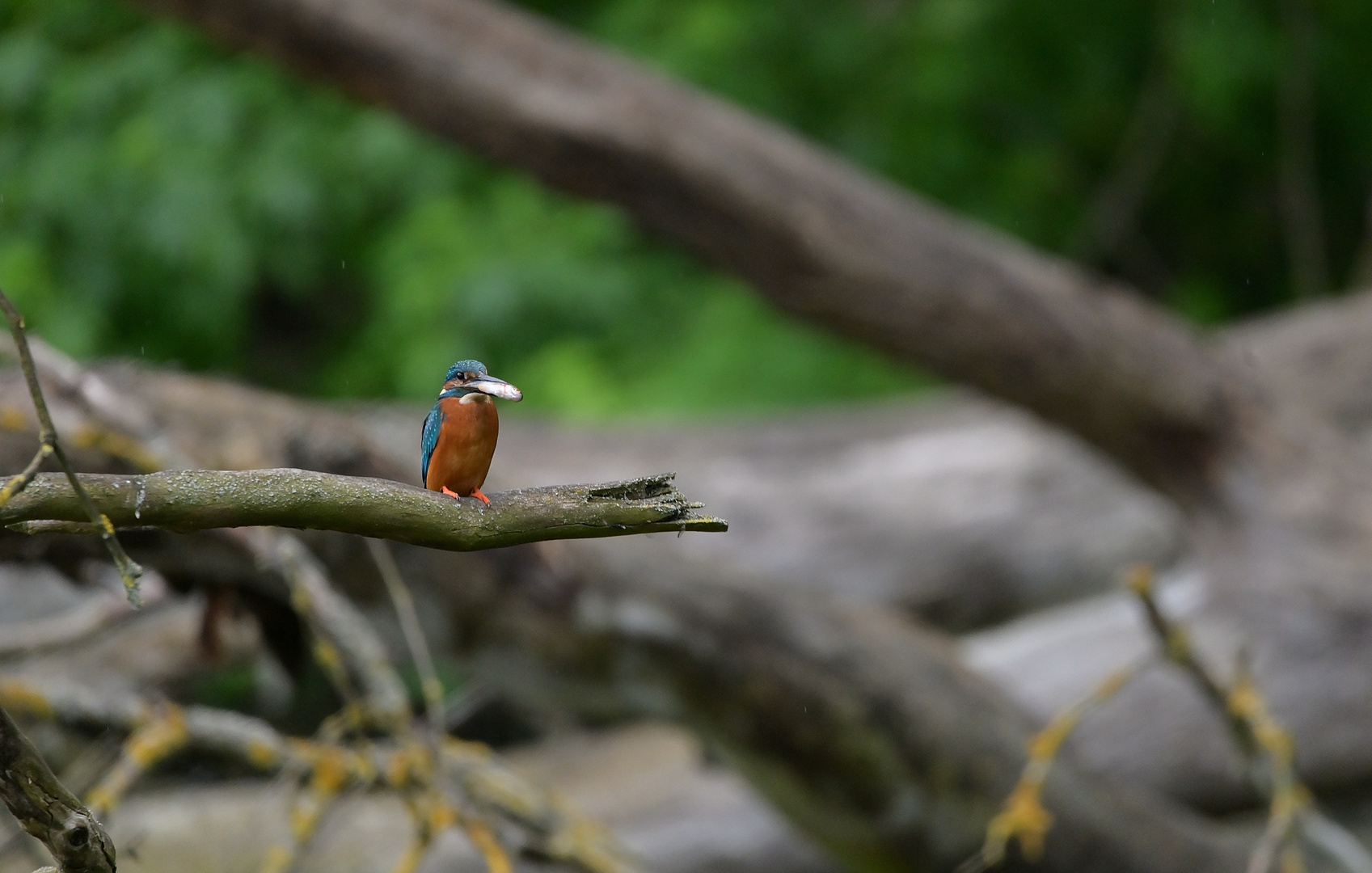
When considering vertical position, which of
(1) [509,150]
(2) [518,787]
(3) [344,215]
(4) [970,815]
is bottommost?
(2) [518,787]

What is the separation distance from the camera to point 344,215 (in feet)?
11.1

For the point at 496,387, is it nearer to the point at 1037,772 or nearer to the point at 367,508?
the point at 367,508

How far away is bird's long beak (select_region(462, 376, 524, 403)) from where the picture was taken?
0.47 meters

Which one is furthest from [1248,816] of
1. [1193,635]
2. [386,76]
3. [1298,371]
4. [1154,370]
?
[386,76]

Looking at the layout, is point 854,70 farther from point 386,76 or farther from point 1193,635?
point 1193,635

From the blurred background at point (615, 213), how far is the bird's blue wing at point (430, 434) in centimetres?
10

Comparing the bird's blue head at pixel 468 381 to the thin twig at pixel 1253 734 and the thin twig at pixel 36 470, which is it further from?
the thin twig at pixel 1253 734

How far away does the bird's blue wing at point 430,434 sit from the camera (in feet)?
1.70

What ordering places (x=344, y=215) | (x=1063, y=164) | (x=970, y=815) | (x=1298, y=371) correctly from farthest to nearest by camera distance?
1. (x=1063, y=164)
2. (x=1298, y=371)
3. (x=344, y=215)
4. (x=970, y=815)

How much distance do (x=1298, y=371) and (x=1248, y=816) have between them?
1.95 m

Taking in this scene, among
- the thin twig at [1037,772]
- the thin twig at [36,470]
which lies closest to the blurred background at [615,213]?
the thin twig at [36,470]

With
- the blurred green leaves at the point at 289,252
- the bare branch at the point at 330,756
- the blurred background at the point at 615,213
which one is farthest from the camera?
the bare branch at the point at 330,756

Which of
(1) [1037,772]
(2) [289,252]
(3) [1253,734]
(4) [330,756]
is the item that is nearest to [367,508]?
(4) [330,756]

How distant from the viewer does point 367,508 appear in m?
0.44
